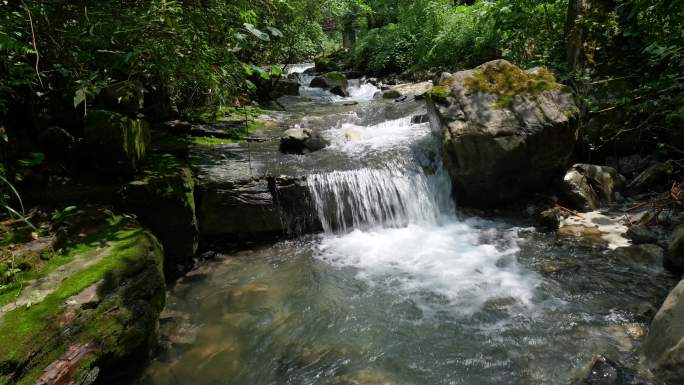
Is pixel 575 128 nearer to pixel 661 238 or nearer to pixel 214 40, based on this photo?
pixel 661 238

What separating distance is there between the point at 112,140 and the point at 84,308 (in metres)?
2.50

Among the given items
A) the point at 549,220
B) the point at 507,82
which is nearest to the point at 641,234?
the point at 549,220

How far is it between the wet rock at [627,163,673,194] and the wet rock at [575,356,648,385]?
4.78m

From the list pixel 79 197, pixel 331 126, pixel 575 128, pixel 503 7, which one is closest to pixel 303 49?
pixel 331 126

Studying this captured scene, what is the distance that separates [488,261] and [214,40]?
455cm

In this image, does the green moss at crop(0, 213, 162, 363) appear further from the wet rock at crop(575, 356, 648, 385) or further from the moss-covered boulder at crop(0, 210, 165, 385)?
the wet rock at crop(575, 356, 648, 385)

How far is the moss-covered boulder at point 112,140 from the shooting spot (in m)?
4.75

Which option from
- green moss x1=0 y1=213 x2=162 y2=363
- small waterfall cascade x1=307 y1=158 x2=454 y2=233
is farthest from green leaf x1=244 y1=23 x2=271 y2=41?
small waterfall cascade x1=307 y1=158 x2=454 y2=233

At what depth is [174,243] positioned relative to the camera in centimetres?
538

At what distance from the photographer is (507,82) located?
7.11 m

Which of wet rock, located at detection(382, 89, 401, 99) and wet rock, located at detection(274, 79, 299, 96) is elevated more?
wet rock, located at detection(274, 79, 299, 96)

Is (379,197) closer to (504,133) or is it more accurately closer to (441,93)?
(441,93)

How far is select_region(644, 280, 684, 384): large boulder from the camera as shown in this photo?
2.91 meters

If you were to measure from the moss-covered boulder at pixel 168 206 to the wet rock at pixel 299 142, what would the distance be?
2.88 metres
